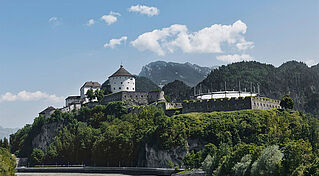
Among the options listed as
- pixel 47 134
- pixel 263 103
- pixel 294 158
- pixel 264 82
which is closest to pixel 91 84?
pixel 47 134

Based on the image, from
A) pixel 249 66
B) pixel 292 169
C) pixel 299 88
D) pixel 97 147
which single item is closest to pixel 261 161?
pixel 292 169

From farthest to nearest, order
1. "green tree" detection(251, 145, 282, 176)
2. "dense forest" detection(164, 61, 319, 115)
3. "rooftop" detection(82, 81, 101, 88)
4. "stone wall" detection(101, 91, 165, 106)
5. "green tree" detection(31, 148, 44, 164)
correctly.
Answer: "dense forest" detection(164, 61, 319, 115), "rooftop" detection(82, 81, 101, 88), "green tree" detection(31, 148, 44, 164), "stone wall" detection(101, 91, 165, 106), "green tree" detection(251, 145, 282, 176)

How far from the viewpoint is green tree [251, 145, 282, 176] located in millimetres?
35522

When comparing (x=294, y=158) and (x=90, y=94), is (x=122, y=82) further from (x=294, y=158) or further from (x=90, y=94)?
(x=294, y=158)

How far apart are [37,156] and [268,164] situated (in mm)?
63096

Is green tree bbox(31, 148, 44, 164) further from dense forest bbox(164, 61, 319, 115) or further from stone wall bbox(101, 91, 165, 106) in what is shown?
dense forest bbox(164, 61, 319, 115)

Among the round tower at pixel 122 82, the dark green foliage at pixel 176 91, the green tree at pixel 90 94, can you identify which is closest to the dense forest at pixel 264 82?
the dark green foliage at pixel 176 91

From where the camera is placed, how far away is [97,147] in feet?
239

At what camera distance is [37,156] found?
87.1 metres

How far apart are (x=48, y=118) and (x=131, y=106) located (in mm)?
22389

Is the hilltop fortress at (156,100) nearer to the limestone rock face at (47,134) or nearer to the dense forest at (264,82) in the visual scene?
the limestone rock face at (47,134)

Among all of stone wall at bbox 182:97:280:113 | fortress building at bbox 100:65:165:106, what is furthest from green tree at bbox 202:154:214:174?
fortress building at bbox 100:65:165:106

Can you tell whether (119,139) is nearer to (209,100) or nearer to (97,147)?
(97,147)

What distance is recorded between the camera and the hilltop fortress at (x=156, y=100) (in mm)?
69000
